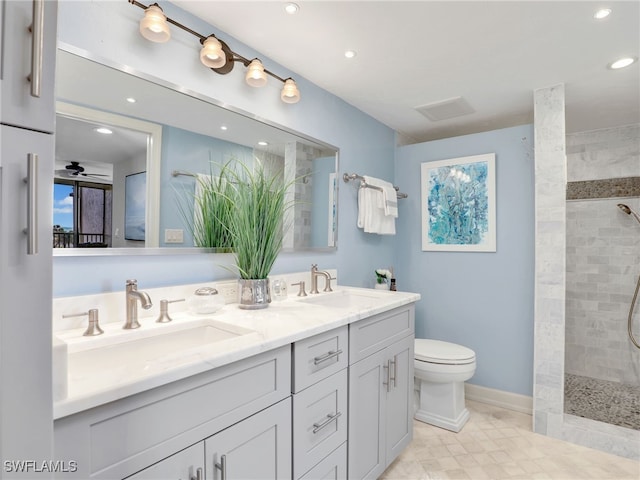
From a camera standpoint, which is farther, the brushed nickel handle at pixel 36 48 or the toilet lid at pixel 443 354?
the toilet lid at pixel 443 354

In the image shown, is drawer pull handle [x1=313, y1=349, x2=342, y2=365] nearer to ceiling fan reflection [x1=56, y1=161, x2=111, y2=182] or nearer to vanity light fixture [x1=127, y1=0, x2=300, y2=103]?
ceiling fan reflection [x1=56, y1=161, x2=111, y2=182]

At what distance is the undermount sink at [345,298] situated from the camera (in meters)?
2.04

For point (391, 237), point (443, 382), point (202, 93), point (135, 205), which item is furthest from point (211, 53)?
point (443, 382)

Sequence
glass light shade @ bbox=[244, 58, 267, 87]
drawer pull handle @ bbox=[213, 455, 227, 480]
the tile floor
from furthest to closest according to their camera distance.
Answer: the tile floor, glass light shade @ bbox=[244, 58, 267, 87], drawer pull handle @ bbox=[213, 455, 227, 480]

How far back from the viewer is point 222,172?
1.69 m

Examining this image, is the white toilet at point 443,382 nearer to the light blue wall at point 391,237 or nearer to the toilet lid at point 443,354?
the toilet lid at point 443,354

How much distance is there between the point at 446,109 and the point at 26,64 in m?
2.67

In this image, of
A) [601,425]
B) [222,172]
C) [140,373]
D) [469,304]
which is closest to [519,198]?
[469,304]

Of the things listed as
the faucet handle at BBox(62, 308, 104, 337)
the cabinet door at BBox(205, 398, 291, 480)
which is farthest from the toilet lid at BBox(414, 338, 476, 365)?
the faucet handle at BBox(62, 308, 104, 337)

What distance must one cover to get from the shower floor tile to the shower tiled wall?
0.42 feet

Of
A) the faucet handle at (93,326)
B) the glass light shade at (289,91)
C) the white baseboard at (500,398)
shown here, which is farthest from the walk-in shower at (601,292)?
the faucet handle at (93,326)

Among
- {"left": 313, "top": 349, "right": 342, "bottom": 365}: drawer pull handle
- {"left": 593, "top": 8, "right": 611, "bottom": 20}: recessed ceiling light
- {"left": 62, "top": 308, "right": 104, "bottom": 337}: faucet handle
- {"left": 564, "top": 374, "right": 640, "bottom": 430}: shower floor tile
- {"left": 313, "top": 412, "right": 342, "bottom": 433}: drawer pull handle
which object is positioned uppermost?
{"left": 593, "top": 8, "right": 611, "bottom": 20}: recessed ceiling light

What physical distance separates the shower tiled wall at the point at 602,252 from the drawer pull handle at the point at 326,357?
9.50ft

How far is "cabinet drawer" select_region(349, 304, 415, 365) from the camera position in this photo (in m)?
1.52
